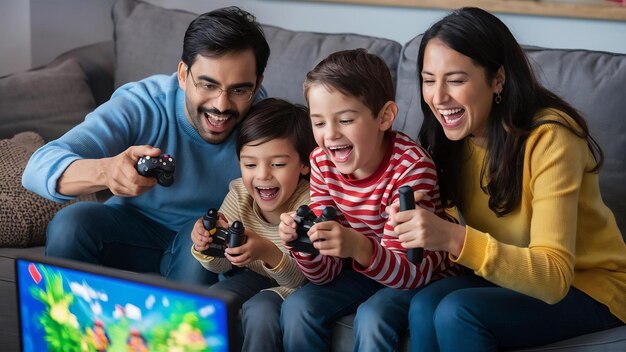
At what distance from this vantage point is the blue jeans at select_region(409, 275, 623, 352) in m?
1.77

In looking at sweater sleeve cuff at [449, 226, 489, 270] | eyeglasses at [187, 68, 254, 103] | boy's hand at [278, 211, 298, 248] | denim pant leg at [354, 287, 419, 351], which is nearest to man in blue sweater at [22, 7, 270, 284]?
eyeglasses at [187, 68, 254, 103]

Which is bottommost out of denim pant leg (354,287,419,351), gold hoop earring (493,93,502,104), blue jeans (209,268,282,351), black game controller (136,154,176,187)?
blue jeans (209,268,282,351)

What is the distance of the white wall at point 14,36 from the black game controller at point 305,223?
5.42ft

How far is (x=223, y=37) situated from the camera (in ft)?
7.21

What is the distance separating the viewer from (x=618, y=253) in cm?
192

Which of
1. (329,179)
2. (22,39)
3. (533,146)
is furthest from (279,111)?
(22,39)

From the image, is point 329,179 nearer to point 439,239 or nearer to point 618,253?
point 439,239

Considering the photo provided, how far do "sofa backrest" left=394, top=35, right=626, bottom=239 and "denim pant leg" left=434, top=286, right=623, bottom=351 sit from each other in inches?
16.3

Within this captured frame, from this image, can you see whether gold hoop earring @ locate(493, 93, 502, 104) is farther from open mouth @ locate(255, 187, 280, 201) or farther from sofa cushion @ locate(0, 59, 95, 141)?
sofa cushion @ locate(0, 59, 95, 141)

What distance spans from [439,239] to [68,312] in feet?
2.13

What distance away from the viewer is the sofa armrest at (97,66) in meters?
2.94

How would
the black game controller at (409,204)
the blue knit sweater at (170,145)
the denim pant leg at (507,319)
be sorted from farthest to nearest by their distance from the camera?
the blue knit sweater at (170,145) → the denim pant leg at (507,319) → the black game controller at (409,204)

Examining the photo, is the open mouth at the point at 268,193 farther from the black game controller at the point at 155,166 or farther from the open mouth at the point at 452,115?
the open mouth at the point at 452,115

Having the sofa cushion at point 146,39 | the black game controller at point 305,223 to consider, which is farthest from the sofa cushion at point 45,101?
the black game controller at point 305,223
